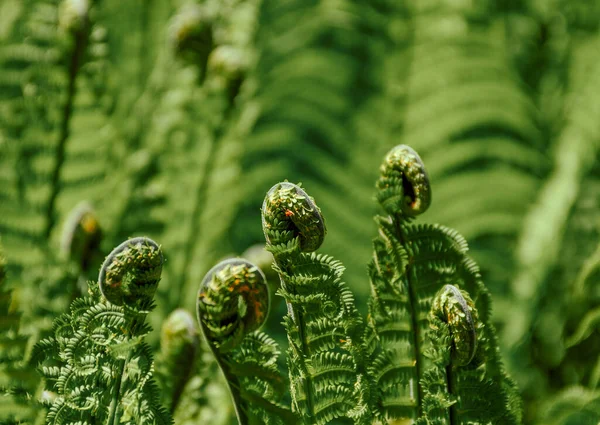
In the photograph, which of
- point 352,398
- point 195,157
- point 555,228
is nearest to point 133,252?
point 352,398

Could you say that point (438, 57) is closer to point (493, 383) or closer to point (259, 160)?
point (259, 160)

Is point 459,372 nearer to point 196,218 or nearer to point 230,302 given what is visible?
point 230,302

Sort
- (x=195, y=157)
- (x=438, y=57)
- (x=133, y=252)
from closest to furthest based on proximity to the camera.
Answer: (x=133, y=252) → (x=195, y=157) → (x=438, y=57)

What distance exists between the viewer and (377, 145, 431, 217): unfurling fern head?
21cm

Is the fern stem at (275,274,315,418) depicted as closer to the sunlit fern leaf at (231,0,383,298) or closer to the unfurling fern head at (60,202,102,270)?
the unfurling fern head at (60,202,102,270)

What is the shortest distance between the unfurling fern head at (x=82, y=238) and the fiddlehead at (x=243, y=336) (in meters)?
0.18

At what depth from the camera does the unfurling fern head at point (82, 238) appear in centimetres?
36

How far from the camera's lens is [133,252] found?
184mm

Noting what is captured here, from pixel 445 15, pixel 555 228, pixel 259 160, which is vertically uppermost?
pixel 445 15

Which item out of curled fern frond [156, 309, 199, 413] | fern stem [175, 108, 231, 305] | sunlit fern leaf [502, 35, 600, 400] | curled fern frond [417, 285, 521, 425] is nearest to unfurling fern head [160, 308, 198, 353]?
curled fern frond [156, 309, 199, 413]

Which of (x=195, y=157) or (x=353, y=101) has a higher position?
(x=353, y=101)

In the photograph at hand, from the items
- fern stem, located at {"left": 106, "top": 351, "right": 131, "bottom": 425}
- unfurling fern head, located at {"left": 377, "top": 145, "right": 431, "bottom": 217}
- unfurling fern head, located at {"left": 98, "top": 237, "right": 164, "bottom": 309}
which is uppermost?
unfurling fern head, located at {"left": 377, "top": 145, "right": 431, "bottom": 217}

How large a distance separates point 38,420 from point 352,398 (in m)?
0.11

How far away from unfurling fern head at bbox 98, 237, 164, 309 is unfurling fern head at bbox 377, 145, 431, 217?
0.22 ft
